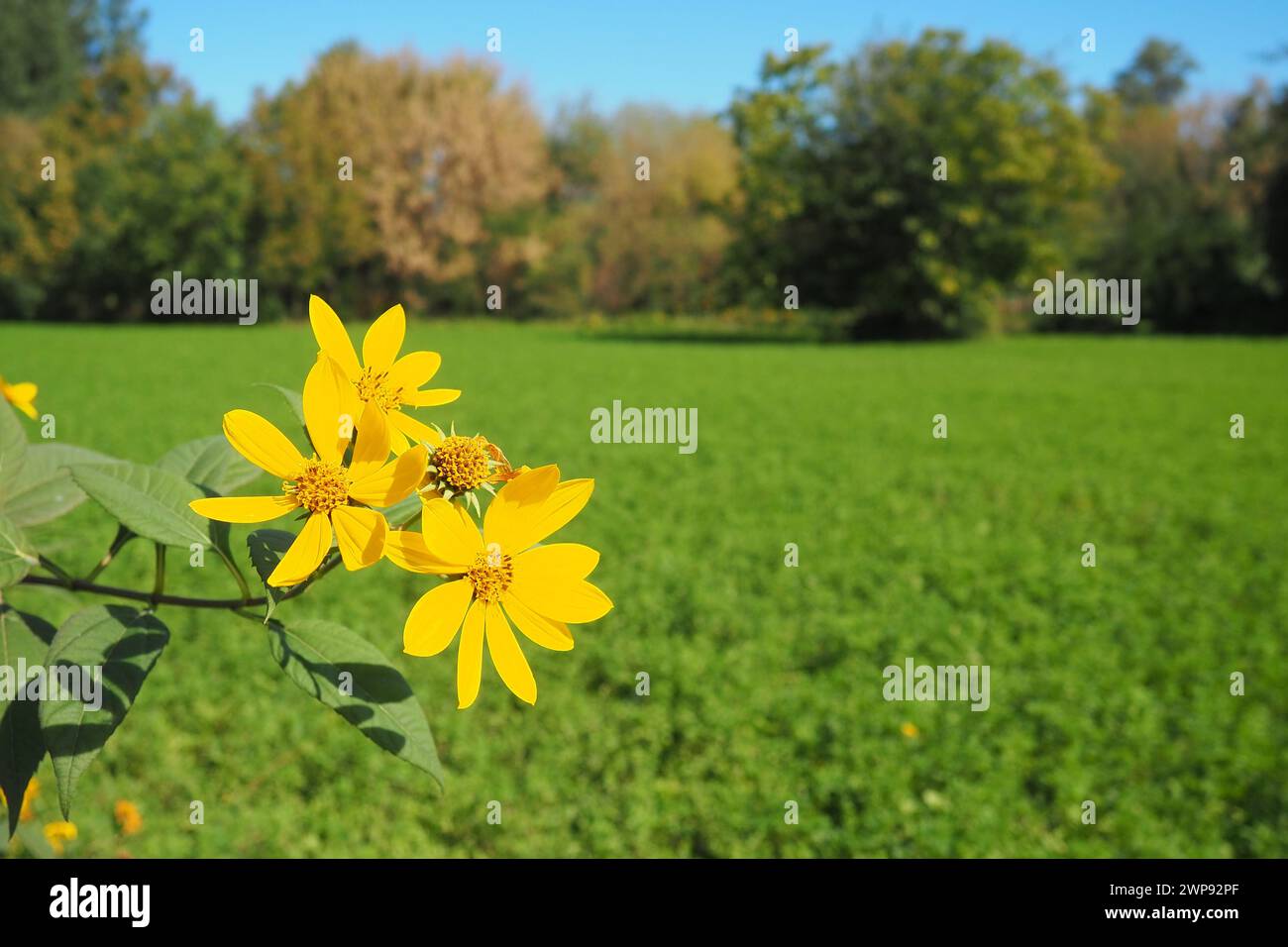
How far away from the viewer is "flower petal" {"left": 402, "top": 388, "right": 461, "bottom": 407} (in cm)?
33

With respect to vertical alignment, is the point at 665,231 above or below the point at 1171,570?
above

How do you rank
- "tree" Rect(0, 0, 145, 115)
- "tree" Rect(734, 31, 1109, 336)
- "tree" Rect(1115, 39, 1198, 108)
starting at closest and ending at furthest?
"tree" Rect(734, 31, 1109, 336) < "tree" Rect(0, 0, 145, 115) < "tree" Rect(1115, 39, 1198, 108)

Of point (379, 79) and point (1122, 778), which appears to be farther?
point (379, 79)

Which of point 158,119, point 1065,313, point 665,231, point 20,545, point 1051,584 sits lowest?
point 1051,584

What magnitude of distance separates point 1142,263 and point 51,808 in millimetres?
18980

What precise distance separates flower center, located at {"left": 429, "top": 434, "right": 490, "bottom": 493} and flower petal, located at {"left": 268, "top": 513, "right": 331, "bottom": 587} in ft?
0.13

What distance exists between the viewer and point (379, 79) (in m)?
17.0

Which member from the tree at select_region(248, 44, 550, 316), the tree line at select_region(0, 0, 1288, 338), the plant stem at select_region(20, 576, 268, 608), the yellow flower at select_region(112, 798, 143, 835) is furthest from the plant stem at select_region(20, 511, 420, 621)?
the tree at select_region(248, 44, 550, 316)

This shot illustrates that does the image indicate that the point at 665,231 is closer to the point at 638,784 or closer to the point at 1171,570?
the point at 1171,570

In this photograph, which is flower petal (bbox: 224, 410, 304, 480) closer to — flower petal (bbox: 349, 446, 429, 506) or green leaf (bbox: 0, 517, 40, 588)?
flower petal (bbox: 349, 446, 429, 506)

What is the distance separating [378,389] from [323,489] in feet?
0.16

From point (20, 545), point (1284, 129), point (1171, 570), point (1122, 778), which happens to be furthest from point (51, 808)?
point (1284, 129)

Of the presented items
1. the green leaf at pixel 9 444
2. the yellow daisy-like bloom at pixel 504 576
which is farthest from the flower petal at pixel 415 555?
the green leaf at pixel 9 444
